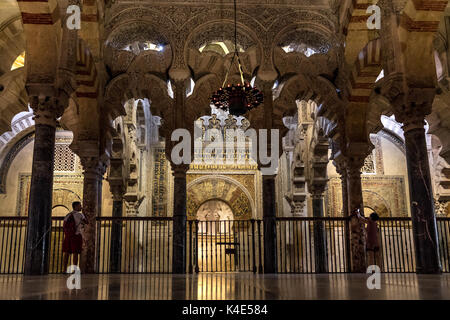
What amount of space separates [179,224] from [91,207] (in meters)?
2.00

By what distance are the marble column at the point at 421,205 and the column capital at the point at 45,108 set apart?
5821 mm

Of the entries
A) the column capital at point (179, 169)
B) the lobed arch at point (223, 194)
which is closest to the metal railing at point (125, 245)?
the column capital at point (179, 169)

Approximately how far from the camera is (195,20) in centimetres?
992

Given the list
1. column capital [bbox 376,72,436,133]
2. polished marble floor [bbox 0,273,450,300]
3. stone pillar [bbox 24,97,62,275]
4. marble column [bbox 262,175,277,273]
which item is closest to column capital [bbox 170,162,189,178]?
marble column [bbox 262,175,277,273]

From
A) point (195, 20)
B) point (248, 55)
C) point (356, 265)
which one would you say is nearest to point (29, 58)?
point (195, 20)

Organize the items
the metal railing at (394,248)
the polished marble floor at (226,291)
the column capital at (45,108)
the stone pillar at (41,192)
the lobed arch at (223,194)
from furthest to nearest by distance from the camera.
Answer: the lobed arch at (223,194)
the metal railing at (394,248)
the column capital at (45,108)
the stone pillar at (41,192)
the polished marble floor at (226,291)

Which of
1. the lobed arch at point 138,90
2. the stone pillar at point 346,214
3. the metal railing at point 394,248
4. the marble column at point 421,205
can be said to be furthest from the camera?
the lobed arch at point 138,90

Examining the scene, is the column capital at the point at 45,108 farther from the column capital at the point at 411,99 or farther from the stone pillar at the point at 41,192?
the column capital at the point at 411,99

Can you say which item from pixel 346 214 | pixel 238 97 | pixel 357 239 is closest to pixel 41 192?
pixel 238 97

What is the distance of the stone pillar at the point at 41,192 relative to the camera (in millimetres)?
6668

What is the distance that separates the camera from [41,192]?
22.6 feet

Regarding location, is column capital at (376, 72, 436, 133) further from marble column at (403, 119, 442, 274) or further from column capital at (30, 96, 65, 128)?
column capital at (30, 96, 65, 128)
